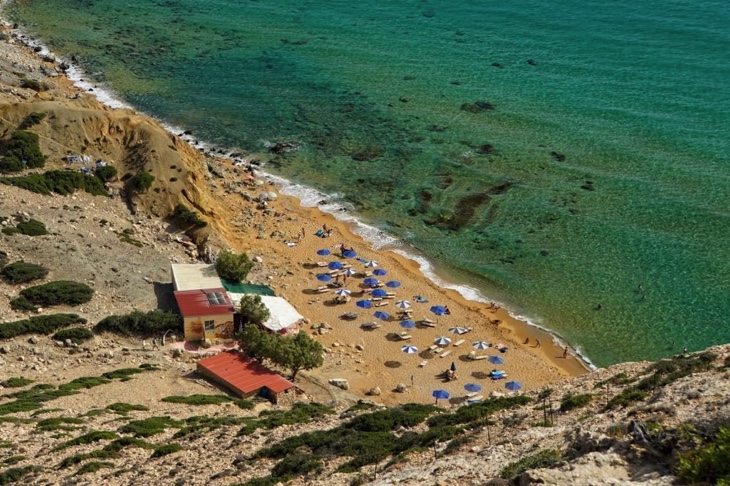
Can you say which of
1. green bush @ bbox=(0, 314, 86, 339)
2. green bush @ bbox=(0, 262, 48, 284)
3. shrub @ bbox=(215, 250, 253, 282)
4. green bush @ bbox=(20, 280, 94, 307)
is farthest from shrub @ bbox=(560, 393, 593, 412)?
green bush @ bbox=(0, 262, 48, 284)

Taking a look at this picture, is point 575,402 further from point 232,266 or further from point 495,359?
point 232,266

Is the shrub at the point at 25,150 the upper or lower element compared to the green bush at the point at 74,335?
upper

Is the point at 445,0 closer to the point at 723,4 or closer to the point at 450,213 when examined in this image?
the point at 723,4

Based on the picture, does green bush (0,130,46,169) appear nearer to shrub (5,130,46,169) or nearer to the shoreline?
shrub (5,130,46,169)

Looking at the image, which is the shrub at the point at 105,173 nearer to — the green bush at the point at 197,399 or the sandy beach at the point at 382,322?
the sandy beach at the point at 382,322

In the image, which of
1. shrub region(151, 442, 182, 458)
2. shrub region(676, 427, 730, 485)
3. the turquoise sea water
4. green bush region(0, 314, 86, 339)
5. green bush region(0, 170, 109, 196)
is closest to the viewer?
shrub region(676, 427, 730, 485)

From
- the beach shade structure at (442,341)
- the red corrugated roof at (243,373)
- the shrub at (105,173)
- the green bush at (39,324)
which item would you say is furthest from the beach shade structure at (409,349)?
the shrub at (105,173)
